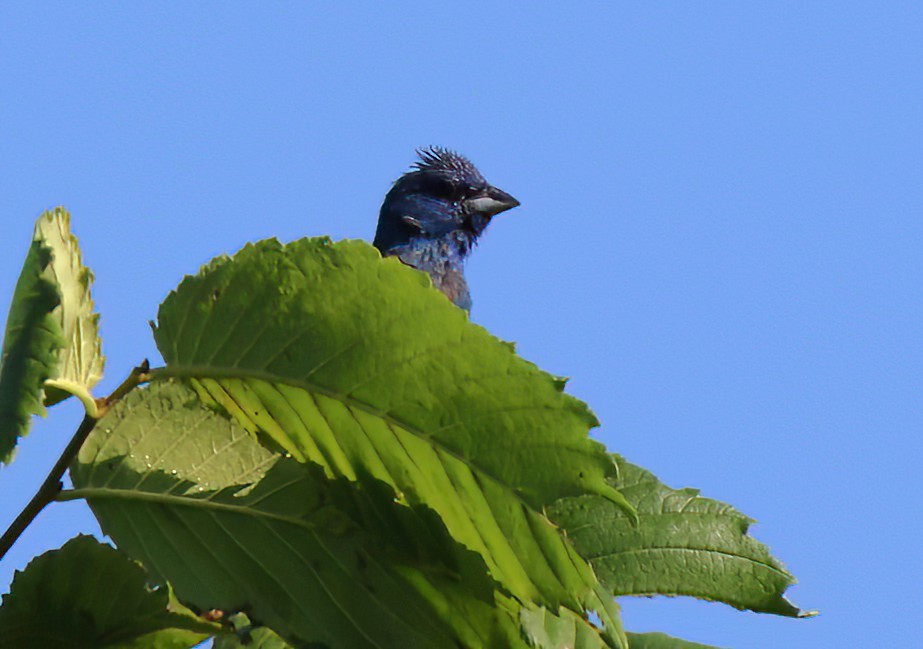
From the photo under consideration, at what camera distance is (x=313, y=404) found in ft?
5.01

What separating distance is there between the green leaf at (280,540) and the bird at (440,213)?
7.17m

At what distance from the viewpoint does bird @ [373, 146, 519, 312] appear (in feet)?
29.7

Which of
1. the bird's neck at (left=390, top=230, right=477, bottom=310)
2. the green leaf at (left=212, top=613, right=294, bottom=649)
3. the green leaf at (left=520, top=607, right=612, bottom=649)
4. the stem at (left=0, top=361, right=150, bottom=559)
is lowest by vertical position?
the green leaf at (left=520, top=607, right=612, bottom=649)

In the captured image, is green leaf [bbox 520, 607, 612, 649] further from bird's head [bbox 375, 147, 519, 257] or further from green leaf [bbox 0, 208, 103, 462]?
bird's head [bbox 375, 147, 519, 257]

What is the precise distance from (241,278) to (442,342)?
26 cm

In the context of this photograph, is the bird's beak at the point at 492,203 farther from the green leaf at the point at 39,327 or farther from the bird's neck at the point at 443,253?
the green leaf at the point at 39,327

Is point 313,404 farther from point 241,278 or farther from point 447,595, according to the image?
point 447,595

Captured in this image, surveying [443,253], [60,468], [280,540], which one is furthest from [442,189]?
[60,468]

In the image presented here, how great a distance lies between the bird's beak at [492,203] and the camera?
9.23 meters

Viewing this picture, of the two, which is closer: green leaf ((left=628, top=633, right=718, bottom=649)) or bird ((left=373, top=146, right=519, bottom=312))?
green leaf ((left=628, top=633, right=718, bottom=649))

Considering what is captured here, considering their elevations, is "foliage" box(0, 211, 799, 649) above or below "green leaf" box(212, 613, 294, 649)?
above

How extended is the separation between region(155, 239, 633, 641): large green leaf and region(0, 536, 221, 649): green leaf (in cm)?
27

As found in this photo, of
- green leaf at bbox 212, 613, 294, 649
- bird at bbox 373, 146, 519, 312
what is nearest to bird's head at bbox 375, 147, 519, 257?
bird at bbox 373, 146, 519, 312

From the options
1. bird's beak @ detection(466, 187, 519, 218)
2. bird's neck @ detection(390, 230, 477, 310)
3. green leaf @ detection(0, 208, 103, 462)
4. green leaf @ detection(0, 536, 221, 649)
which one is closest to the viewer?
green leaf @ detection(0, 208, 103, 462)
